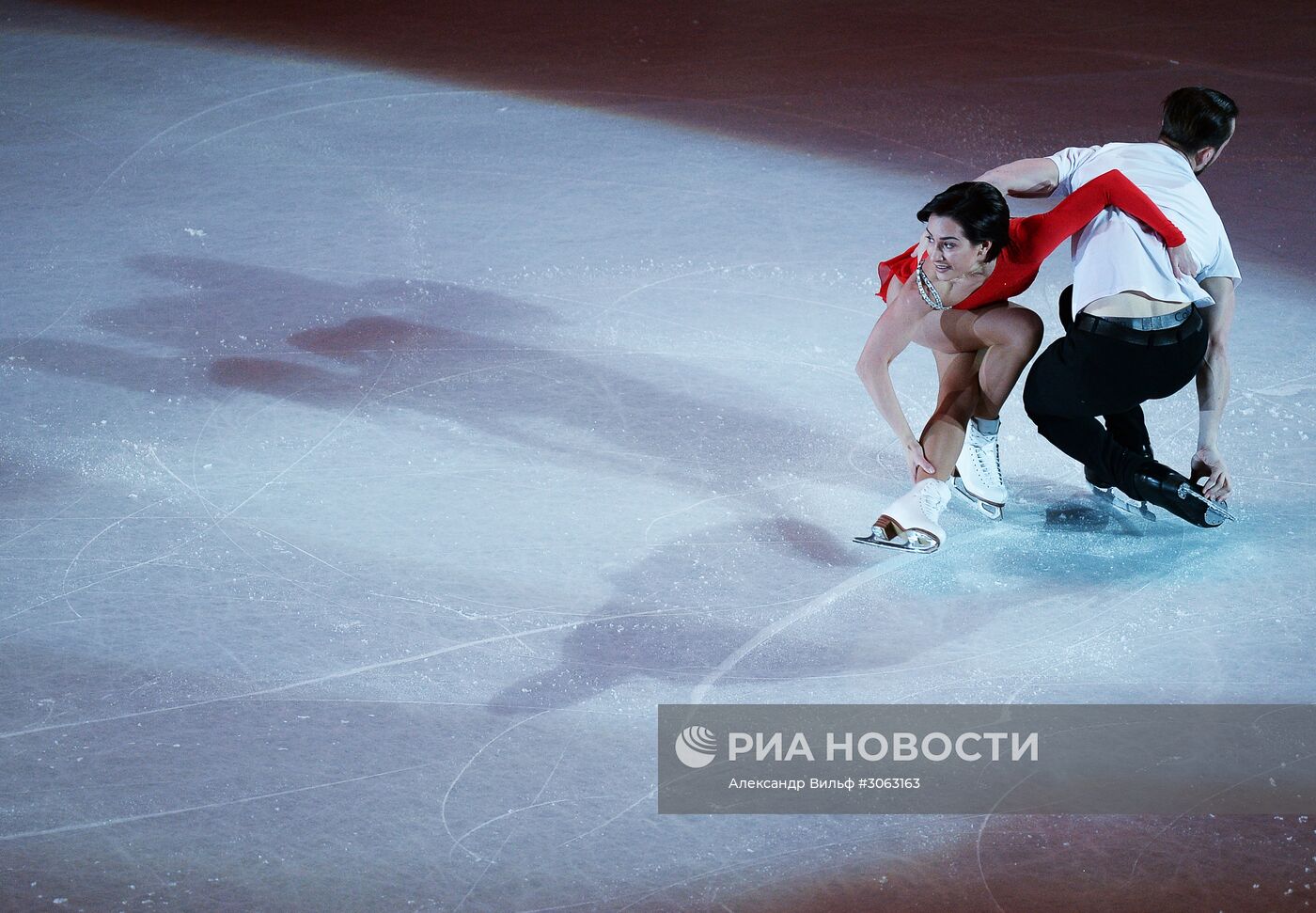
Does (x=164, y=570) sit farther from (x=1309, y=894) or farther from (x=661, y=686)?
(x=1309, y=894)

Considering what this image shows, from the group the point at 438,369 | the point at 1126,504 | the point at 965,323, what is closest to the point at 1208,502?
the point at 1126,504

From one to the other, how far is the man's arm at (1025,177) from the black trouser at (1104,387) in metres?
0.33

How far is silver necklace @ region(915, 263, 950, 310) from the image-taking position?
3.01 meters

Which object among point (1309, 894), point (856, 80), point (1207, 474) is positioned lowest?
point (1309, 894)

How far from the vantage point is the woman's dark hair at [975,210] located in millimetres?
2783

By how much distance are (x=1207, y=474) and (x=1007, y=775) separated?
102cm

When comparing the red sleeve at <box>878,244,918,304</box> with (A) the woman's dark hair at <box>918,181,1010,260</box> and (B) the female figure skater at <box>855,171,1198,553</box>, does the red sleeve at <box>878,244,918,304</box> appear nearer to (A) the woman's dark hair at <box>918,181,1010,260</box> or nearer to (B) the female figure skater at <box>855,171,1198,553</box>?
(B) the female figure skater at <box>855,171,1198,553</box>

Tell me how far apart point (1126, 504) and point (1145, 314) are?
20.7 inches

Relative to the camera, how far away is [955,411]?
123 inches

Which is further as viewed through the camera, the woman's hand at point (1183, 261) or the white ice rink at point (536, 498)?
the woman's hand at point (1183, 261)

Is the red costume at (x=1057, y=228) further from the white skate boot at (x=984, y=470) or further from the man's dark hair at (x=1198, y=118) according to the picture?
the white skate boot at (x=984, y=470)

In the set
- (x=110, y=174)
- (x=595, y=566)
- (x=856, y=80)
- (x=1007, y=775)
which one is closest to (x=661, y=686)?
(x=595, y=566)

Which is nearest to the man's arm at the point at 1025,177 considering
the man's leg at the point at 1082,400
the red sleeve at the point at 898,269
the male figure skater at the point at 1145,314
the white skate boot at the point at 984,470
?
the male figure skater at the point at 1145,314

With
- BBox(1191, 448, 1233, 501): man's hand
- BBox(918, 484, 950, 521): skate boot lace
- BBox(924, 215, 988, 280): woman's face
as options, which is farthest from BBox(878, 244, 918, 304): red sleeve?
BBox(1191, 448, 1233, 501): man's hand
